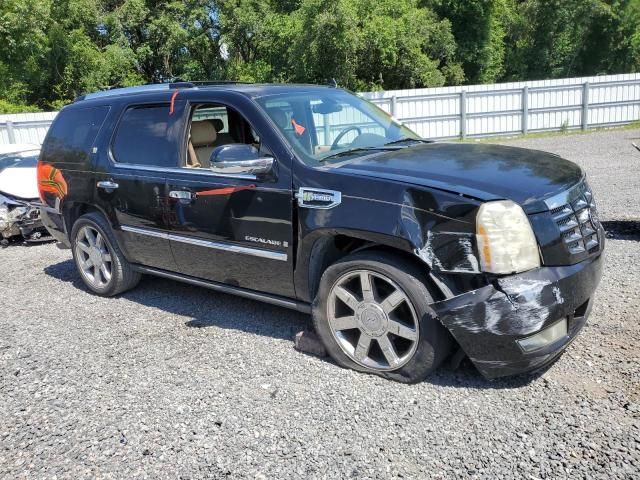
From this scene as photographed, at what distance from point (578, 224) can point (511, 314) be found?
78 cm

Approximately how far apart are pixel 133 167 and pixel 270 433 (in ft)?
9.10

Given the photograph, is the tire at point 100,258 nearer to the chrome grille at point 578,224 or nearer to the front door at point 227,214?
the front door at point 227,214

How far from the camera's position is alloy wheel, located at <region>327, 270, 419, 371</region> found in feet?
11.2

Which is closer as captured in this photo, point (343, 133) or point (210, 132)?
point (343, 133)

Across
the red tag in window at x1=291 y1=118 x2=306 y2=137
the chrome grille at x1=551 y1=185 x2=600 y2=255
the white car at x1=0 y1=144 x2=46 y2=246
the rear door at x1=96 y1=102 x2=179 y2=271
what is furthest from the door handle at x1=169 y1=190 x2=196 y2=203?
the white car at x1=0 y1=144 x2=46 y2=246

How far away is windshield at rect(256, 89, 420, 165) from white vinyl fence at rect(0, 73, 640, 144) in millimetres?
14948

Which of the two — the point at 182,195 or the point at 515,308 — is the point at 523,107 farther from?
the point at 515,308

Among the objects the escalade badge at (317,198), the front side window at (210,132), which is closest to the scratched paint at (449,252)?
the escalade badge at (317,198)

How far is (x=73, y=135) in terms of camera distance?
561cm

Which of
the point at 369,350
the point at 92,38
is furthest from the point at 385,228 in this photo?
the point at 92,38

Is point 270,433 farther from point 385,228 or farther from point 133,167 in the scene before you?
point 133,167

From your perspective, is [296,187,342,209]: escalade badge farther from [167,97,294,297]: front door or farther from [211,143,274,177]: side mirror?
[211,143,274,177]: side mirror

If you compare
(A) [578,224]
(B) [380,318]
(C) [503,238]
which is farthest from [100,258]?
(A) [578,224]

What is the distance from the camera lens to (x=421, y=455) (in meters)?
2.86
